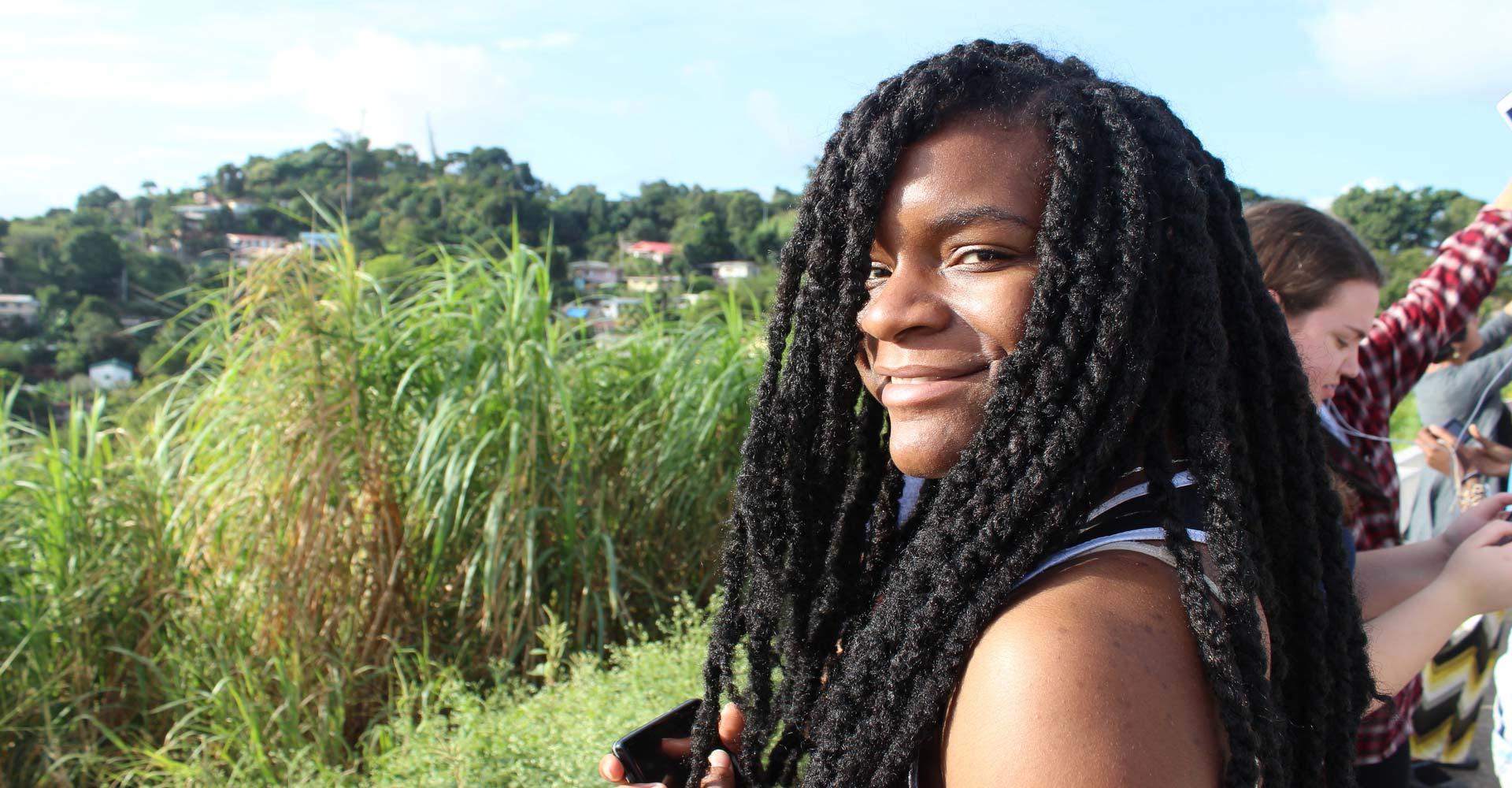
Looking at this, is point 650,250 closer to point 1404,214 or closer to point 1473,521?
point 1473,521

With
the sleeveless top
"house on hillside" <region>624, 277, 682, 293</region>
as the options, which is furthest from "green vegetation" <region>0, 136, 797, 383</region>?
the sleeveless top

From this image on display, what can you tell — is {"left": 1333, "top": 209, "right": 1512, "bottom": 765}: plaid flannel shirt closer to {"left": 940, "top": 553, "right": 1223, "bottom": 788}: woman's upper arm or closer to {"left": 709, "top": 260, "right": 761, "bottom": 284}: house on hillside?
{"left": 940, "top": 553, "right": 1223, "bottom": 788}: woman's upper arm

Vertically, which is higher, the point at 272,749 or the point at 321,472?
the point at 321,472

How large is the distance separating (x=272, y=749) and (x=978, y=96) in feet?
10.8

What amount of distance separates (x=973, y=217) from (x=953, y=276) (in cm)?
7

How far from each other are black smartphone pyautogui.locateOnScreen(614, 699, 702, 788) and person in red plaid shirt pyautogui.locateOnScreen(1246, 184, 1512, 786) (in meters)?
1.64

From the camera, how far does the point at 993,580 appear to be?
1066 millimetres

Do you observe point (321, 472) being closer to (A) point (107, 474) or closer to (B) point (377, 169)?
Answer: (A) point (107, 474)

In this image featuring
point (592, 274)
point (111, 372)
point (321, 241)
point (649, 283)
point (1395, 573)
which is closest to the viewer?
point (1395, 573)

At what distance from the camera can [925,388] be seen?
1227mm

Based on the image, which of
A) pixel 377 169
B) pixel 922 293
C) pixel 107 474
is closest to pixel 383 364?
pixel 107 474

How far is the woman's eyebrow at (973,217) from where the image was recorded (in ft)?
3.80

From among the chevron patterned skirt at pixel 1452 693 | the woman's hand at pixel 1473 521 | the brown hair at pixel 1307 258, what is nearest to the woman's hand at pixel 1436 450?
the chevron patterned skirt at pixel 1452 693

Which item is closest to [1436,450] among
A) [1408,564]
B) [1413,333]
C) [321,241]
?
[1413,333]
